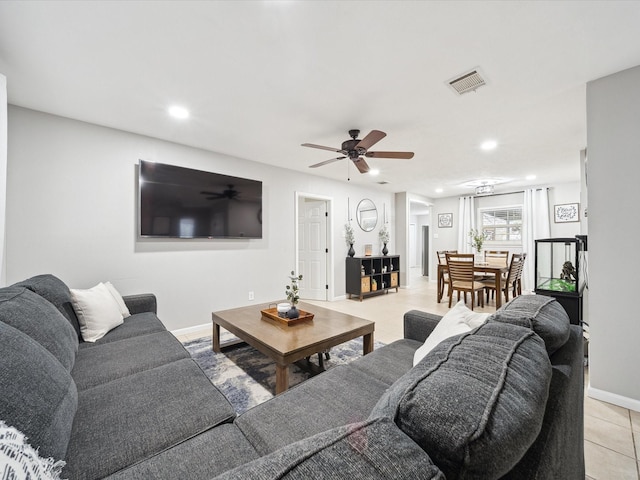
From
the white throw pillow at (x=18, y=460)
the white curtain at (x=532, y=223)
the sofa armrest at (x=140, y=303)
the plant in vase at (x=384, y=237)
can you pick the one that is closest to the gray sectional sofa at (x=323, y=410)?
the white throw pillow at (x=18, y=460)

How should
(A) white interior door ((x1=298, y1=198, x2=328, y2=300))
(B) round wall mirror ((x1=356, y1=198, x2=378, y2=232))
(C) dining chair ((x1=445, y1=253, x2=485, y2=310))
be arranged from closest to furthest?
(C) dining chair ((x1=445, y1=253, x2=485, y2=310)) < (A) white interior door ((x1=298, y1=198, x2=328, y2=300)) < (B) round wall mirror ((x1=356, y1=198, x2=378, y2=232))

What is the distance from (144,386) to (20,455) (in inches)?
35.3

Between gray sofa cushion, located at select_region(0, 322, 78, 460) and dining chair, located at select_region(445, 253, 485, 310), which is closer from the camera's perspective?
gray sofa cushion, located at select_region(0, 322, 78, 460)

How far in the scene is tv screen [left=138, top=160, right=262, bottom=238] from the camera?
317cm

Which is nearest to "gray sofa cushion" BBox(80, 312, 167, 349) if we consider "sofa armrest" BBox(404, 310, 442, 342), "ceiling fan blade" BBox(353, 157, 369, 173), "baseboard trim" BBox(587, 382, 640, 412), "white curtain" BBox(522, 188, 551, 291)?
"sofa armrest" BBox(404, 310, 442, 342)

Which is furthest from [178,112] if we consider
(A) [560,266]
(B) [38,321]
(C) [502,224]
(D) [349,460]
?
(C) [502,224]

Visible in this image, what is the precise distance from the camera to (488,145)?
11.6ft

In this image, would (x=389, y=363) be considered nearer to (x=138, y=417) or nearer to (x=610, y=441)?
(x=138, y=417)

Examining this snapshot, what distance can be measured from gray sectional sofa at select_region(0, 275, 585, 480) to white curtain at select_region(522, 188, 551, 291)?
6.19 meters

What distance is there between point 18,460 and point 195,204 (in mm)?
3278

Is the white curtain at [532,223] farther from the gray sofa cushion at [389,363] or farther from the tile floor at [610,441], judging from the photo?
the gray sofa cushion at [389,363]

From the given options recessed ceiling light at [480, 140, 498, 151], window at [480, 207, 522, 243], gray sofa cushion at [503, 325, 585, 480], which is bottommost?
gray sofa cushion at [503, 325, 585, 480]

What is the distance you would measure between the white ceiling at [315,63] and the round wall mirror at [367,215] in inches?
112

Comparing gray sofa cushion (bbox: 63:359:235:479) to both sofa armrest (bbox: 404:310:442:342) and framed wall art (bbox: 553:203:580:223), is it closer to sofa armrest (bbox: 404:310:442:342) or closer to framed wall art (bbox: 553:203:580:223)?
sofa armrest (bbox: 404:310:442:342)
